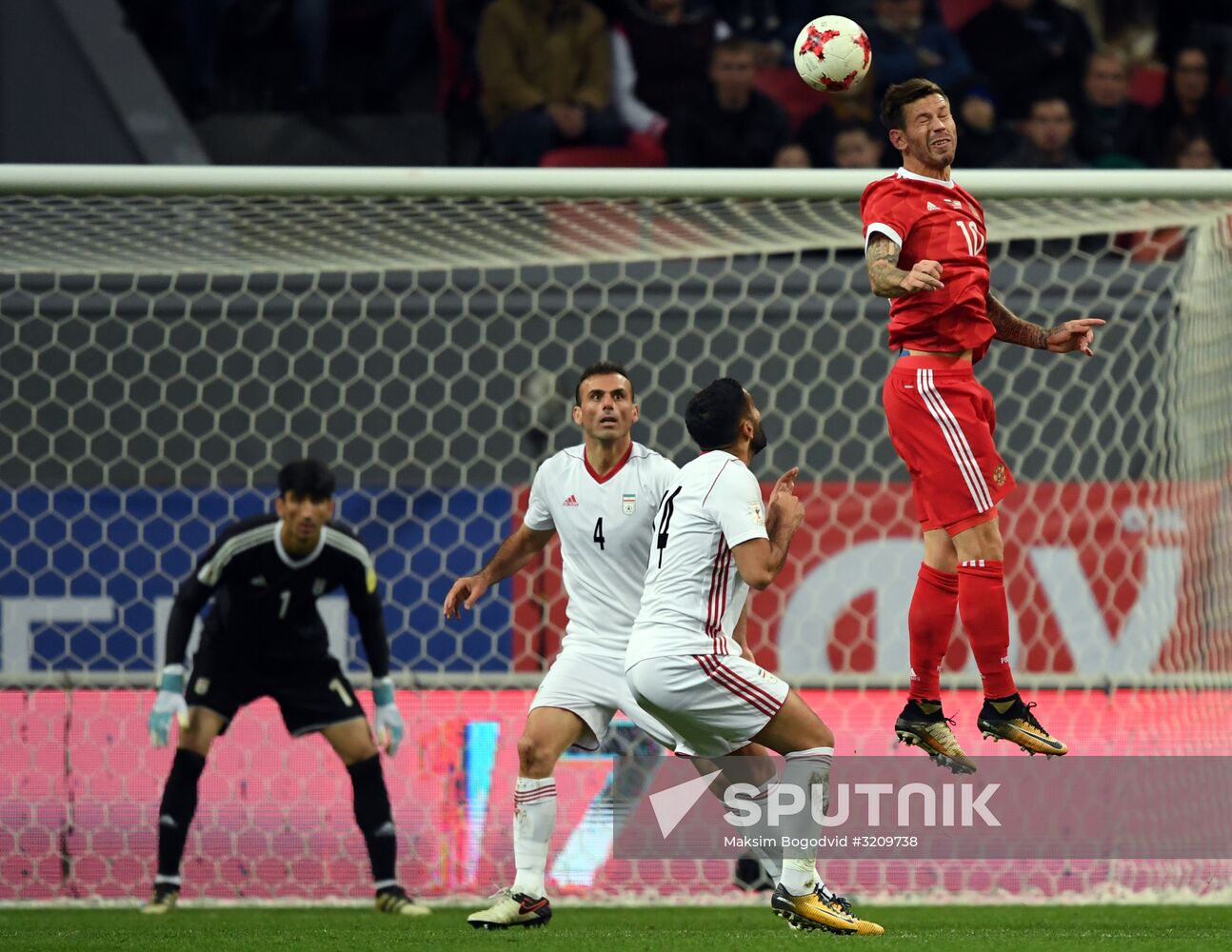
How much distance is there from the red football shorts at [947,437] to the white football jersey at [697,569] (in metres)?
0.55

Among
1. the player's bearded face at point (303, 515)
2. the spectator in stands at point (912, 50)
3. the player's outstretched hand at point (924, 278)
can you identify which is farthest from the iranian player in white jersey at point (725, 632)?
the spectator in stands at point (912, 50)

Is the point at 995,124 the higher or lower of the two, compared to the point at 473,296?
higher

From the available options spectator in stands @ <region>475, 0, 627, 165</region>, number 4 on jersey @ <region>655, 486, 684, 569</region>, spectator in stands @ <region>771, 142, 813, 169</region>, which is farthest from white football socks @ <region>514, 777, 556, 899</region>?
spectator in stands @ <region>475, 0, 627, 165</region>

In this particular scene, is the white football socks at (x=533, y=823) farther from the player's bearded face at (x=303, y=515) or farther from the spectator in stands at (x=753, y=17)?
the spectator in stands at (x=753, y=17)

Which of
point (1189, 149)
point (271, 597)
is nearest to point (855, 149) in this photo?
point (1189, 149)

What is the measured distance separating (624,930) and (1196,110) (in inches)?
270

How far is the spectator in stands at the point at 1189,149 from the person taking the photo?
36.5 ft

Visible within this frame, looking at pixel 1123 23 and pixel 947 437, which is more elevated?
pixel 1123 23

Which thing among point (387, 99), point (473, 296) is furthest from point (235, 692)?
point (387, 99)

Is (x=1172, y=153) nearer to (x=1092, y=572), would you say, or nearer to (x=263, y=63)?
(x=1092, y=572)

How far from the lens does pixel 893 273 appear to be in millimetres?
5105

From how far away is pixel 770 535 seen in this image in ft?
18.7

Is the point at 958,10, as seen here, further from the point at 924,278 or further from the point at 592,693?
the point at 924,278

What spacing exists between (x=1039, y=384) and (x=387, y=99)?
A: 5256 millimetres
